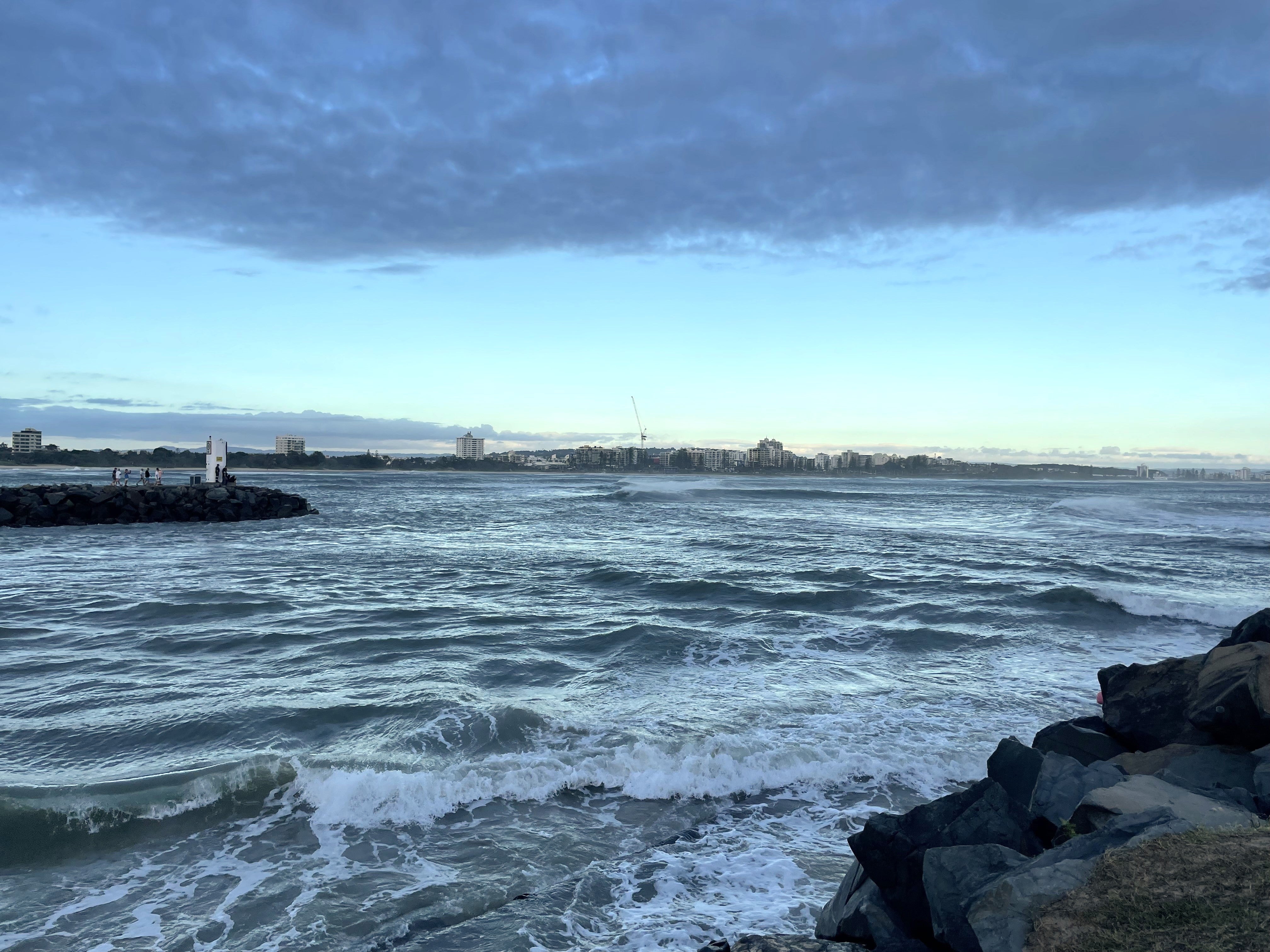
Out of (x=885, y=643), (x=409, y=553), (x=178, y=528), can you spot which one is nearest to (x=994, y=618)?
(x=885, y=643)

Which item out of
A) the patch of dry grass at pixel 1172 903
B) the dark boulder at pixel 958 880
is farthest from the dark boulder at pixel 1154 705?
the dark boulder at pixel 958 880

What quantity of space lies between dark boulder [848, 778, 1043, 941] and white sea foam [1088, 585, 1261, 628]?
12.0 m

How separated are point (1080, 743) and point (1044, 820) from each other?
6.82 ft

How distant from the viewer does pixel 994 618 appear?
13156 mm

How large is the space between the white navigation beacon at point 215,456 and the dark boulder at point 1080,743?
157 ft

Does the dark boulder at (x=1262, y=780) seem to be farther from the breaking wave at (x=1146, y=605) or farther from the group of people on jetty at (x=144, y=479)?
the group of people on jetty at (x=144, y=479)

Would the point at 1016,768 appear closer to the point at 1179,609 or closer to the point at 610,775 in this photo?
the point at 610,775

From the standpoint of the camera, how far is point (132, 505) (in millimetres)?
34875

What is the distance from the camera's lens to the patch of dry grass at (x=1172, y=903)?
2504mm

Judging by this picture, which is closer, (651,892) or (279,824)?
(651,892)

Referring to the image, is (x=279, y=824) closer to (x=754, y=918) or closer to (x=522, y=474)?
(x=754, y=918)

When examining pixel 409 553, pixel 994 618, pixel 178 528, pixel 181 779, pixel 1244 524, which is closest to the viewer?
pixel 181 779

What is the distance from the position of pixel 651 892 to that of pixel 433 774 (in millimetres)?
2401

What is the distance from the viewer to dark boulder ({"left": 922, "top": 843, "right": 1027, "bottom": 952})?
3074 mm
